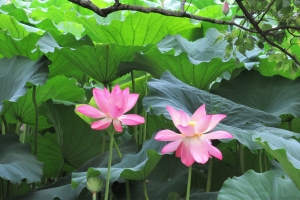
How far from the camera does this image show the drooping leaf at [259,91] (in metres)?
1.40

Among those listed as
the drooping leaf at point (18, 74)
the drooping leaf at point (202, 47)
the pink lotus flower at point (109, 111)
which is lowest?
the drooping leaf at point (18, 74)

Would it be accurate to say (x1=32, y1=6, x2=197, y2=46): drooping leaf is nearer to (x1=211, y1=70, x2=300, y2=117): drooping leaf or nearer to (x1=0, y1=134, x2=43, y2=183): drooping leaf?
(x1=211, y1=70, x2=300, y2=117): drooping leaf

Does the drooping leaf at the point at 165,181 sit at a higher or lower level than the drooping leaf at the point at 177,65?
lower

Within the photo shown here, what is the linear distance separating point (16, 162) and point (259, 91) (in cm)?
76

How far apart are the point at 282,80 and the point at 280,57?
25 cm

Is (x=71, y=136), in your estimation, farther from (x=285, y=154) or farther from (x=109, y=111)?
(x=285, y=154)

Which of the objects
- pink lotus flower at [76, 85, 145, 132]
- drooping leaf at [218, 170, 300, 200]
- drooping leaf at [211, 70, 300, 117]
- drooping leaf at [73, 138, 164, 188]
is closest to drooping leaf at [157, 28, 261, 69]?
drooping leaf at [211, 70, 300, 117]

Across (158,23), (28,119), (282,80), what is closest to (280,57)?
(282,80)

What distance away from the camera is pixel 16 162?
121 cm

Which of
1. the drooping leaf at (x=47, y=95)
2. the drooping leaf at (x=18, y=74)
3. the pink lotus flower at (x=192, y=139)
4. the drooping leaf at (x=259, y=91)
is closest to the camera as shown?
the pink lotus flower at (x=192, y=139)

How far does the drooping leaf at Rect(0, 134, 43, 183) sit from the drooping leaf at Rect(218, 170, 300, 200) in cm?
53

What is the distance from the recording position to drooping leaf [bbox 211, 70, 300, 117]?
1396mm

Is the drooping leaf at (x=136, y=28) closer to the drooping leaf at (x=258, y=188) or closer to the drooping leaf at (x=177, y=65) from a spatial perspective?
the drooping leaf at (x=177, y=65)

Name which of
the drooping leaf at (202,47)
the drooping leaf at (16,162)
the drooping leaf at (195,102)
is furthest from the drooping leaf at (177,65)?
the drooping leaf at (16,162)
